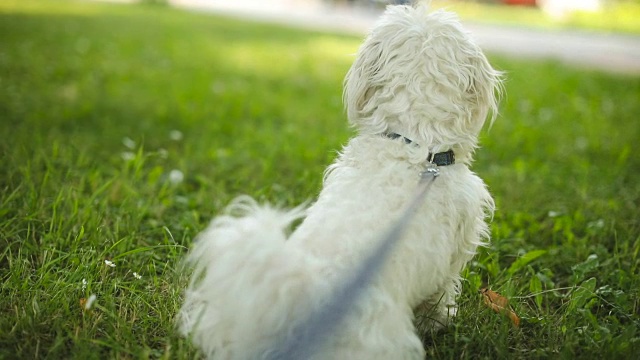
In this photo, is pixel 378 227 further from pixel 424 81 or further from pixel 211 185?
pixel 211 185

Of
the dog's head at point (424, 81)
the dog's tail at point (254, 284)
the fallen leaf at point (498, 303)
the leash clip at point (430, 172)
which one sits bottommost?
the fallen leaf at point (498, 303)

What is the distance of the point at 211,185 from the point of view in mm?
4070

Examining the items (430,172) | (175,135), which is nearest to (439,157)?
(430,172)

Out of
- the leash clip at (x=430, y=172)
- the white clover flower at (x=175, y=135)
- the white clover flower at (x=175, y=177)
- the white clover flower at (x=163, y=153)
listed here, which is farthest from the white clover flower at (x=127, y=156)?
the leash clip at (x=430, y=172)

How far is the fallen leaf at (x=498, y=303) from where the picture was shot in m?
2.54

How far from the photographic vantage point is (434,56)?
2389 millimetres

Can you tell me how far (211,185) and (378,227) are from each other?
2.27m

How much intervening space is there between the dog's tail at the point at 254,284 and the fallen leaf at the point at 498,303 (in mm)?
1098

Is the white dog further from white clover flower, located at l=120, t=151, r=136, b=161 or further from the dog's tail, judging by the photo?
white clover flower, located at l=120, t=151, r=136, b=161

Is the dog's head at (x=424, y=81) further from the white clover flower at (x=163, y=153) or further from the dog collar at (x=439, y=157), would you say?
the white clover flower at (x=163, y=153)

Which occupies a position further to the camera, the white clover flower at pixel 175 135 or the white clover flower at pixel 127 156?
the white clover flower at pixel 175 135

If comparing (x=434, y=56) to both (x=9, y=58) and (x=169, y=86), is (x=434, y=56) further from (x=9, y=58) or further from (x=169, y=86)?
(x=9, y=58)

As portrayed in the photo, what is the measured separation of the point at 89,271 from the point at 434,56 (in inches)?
71.6

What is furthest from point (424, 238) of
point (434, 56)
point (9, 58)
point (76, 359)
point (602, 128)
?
point (9, 58)
